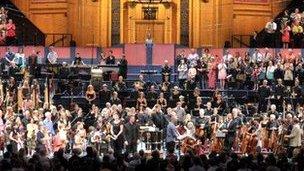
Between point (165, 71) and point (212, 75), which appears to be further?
point (212, 75)

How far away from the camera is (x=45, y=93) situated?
2897cm

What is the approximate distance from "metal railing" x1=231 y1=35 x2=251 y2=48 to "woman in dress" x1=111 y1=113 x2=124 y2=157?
13.8 m

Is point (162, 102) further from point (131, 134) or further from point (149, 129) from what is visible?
point (131, 134)

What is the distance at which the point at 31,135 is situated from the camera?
25281 mm

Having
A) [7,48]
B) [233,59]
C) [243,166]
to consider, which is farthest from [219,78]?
[243,166]

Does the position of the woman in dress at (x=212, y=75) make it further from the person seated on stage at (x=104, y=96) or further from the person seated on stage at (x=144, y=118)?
the person seated on stage at (x=144, y=118)

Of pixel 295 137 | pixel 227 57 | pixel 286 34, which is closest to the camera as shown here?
pixel 295 137

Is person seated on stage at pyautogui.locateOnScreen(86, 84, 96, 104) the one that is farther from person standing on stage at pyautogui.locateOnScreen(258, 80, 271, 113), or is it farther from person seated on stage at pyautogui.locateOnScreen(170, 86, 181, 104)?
person standing on stage at pyautogui.locateOnScreen(258, 80, 271, 113)

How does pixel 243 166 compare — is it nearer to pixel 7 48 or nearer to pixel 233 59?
pixel 233 59

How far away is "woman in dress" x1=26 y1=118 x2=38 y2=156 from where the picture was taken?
82.2 ft

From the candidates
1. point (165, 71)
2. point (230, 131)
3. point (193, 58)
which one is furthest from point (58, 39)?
point (230, 131)

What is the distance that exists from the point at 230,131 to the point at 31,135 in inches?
254

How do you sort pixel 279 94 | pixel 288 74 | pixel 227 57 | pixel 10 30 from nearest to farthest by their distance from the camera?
1. pixel 279 94
2. pixel 288 74
3. pixel 227 57
4. pixel 10 30

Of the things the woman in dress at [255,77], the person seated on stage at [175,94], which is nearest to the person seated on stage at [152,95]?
the person seated on stage at [175,94]
